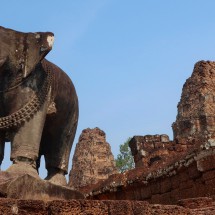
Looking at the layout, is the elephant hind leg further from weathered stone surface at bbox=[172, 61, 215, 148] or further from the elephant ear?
weathered stone surface at bbox=[172, 61, 215, 148]

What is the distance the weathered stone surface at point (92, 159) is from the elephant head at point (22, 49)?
77.3 ft

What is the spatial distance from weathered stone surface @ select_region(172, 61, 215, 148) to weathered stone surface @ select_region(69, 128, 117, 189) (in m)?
7.80

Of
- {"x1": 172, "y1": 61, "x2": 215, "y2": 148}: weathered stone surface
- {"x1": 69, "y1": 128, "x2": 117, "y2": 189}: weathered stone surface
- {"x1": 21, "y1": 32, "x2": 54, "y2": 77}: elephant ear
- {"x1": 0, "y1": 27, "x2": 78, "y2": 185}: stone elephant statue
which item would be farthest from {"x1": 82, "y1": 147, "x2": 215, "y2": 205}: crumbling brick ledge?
{"x1": 69, "y1": 128, "x2": 117, "y2": 189}: weathered stone surface

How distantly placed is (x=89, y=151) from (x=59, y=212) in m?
25.6

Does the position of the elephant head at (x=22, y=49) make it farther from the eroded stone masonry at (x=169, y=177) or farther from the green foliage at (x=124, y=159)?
the green foliage at (x=124, y=159)

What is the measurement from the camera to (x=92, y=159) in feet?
95.1

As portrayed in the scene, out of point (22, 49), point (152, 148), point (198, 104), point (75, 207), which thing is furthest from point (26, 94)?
point (198, 104)

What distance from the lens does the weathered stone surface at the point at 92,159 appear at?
94.0 ft

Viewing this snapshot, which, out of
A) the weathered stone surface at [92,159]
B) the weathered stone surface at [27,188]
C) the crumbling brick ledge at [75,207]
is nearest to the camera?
the crumbling brick ledge at [75,207]

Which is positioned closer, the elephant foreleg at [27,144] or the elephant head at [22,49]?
the elephant foreleg at [27,144]

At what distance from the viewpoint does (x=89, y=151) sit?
29.4 metres

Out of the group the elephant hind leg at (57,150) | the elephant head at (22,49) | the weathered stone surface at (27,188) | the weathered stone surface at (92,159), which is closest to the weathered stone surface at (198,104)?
the weathered stone surface at (92,159)

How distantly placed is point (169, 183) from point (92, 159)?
20.5 meters

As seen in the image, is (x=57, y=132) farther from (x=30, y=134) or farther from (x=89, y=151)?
(x=89, y=151)
